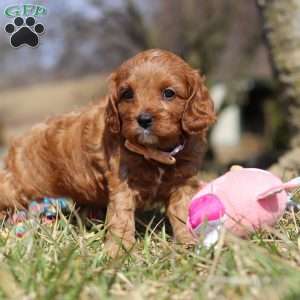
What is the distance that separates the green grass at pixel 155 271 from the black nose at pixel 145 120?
0.69 m

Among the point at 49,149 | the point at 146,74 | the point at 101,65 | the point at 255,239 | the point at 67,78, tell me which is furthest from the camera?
the point at 67,78

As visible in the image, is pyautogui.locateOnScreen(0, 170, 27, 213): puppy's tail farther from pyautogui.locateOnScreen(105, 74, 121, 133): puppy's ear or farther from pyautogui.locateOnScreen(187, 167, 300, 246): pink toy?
pyautogui.locateOnScreen(187, 167, 300, 246): pink toy

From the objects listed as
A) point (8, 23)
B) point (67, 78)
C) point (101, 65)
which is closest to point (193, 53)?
point (101, 65)

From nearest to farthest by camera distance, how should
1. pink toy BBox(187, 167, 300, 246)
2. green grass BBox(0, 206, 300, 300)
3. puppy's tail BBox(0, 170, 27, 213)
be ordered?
green grass BBox(0, 206, 300, 300) → pink toy BBox(187, 167, 300, 246) → puppy's tail BBox(0, 170, 27, 213)

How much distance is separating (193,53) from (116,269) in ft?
44.0

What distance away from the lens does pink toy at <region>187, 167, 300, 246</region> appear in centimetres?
380

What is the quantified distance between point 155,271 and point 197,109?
1318 mm

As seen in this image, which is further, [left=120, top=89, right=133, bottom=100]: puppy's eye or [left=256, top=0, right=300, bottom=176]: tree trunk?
[left=256, top=0, right=300, bottom=176]: tree trunk

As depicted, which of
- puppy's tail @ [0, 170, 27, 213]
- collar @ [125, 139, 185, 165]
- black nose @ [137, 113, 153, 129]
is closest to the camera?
black nose @ [137, 113, 153, 129]

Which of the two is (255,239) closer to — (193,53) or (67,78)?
(193,53)

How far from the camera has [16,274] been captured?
10.1 ft

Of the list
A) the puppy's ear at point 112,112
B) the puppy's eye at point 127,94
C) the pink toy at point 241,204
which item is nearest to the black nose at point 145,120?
the puppy's eye at point 127,94

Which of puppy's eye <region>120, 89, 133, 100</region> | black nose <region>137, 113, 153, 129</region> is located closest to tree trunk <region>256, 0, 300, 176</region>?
puppy's eye <region>120, 89, 133, 100</region>

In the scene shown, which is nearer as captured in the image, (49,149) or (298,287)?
(298,287)
